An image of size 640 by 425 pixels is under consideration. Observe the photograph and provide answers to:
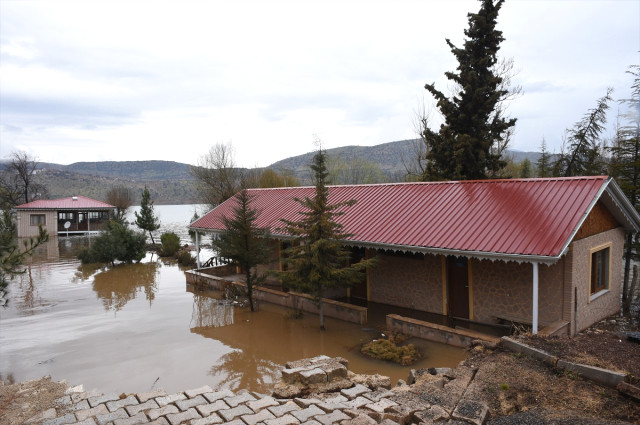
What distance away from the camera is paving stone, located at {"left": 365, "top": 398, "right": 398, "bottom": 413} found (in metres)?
6.02

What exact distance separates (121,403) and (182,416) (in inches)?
50.8

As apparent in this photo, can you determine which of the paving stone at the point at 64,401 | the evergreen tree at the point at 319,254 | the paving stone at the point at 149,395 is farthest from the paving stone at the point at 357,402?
the evergreen tree at the point at 319,254

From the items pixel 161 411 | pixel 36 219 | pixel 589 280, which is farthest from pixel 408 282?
pixel 36 219

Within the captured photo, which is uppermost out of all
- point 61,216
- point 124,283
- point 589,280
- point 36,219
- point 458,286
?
point 61,216

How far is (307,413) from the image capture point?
19.7 ft

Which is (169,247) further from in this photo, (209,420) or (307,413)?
(307,413)

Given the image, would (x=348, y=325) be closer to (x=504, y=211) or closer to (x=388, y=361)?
(x=388, y=361)

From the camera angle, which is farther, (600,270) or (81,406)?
(600,270)

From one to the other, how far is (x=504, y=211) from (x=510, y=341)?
4.21 meters

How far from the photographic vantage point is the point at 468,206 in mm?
12148

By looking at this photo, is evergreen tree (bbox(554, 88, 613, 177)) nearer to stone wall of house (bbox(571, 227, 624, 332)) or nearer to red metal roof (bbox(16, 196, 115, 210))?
stone wall of house (bbox(571, 227, 624, 332))

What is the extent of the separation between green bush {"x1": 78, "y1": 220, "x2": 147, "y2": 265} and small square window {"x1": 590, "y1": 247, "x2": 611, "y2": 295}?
22.9 m

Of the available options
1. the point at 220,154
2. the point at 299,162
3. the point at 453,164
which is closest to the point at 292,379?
the point at 453,164

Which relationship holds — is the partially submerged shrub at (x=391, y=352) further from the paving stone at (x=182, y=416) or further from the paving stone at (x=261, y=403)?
the paving stone at (x=182, y=416)
